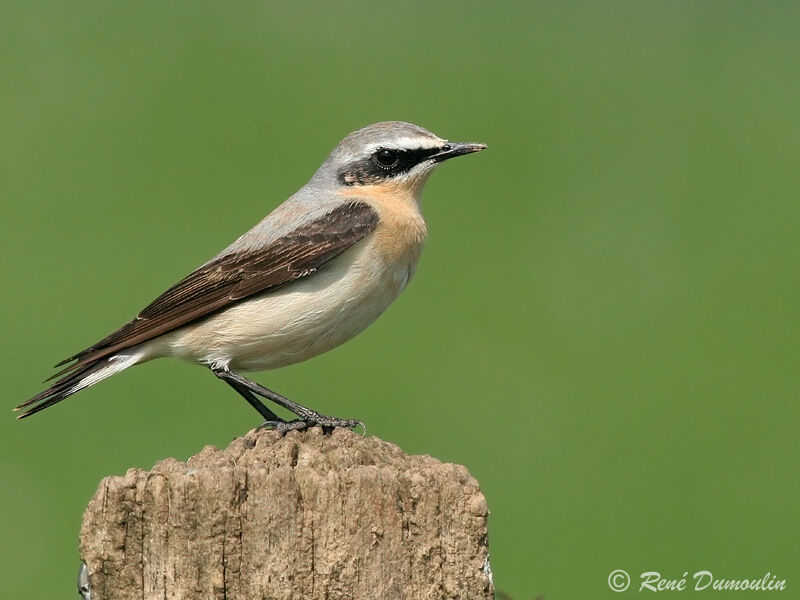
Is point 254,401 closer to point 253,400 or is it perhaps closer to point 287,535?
point 253,400

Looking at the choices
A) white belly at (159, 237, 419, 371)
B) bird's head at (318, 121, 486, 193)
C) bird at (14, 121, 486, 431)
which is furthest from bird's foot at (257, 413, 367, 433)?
bird's head at (318, 121, 486, 193)

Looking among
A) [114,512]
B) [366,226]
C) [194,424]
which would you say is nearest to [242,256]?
[366,226]

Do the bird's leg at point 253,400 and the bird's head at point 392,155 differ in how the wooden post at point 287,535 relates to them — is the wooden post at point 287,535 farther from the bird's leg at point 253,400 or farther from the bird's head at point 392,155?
the bird's head at point 392,155

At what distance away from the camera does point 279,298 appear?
7711 millimetres

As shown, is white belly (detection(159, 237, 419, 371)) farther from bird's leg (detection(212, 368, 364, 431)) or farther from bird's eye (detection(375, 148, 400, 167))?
bird's eye (detection(375, 148, 400, 167))

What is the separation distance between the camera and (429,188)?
1627 centimetres

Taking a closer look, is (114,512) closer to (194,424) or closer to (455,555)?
(455,555)

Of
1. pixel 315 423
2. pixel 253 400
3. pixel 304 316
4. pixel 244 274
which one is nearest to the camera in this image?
pixel 315 423

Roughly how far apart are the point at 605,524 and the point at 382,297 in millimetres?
4293

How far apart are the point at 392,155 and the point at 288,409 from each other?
66.9 inches

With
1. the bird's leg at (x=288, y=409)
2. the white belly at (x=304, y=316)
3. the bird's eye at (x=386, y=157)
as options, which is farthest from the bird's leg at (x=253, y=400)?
the bird's eye at (x=386, y=157)

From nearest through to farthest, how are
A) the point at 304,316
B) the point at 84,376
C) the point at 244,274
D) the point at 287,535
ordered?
the point at 287,535
the point at 304,316
the point at 244,274
the point at 84,376

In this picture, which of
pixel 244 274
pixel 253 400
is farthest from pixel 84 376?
pixel 244 274

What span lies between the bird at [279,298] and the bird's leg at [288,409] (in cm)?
2
